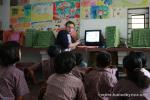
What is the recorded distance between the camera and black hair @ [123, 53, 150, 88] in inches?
70.4

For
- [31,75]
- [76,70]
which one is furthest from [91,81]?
[31,75]

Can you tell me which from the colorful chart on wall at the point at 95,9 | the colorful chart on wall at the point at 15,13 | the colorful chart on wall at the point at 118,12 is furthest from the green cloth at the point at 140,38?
the colorful chart on wall at the point at 15,13

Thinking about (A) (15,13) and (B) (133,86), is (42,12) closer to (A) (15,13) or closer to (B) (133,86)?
(A) (15,13)

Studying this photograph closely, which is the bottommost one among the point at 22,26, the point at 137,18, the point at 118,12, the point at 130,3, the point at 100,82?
the point at 100,82

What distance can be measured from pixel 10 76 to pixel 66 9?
3958 millimetres

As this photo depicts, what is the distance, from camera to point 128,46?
5031 mm

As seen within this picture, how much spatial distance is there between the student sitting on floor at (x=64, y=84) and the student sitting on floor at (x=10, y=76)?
0.20 meters

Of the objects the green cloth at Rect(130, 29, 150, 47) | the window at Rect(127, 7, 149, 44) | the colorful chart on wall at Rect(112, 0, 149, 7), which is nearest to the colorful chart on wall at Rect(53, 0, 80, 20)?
the colorful chart on wall at Rect(112, 0, 149, 7)

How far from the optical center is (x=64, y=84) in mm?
1938

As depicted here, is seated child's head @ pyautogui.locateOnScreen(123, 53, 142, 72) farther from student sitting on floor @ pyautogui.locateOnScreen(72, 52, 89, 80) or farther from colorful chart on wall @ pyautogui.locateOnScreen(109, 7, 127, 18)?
colorful chart on wall @ pyautogui.locateOnScreen(109, 7, 127, 18)

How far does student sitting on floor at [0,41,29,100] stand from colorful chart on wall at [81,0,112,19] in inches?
144

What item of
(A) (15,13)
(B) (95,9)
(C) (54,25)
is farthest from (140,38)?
(A) (15,13)

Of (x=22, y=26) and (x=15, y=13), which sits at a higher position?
(x=15, y=13)

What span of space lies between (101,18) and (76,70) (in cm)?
264
